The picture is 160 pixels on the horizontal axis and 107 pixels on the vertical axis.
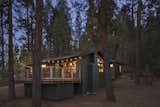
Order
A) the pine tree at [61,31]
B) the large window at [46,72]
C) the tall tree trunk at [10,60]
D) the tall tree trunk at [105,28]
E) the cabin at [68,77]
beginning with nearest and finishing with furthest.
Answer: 1. the tall tree trunk at [105,28]
2. the tall tree trunk at [10,60]
3. the cabin at [68,77]
4. the large window at [46,72]
5. the pine tree at [61,31]

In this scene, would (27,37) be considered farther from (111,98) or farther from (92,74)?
(111,98)

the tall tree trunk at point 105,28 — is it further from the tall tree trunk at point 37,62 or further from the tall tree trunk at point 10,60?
the tall tree trunk at point 10,60

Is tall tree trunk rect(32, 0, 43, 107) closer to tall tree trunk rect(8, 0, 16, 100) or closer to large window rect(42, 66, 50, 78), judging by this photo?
tall tree trunk rect(8, 0, 16, 100)

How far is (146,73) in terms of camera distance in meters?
30.9

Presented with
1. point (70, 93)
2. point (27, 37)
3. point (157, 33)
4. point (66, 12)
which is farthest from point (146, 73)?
point (66, 12)

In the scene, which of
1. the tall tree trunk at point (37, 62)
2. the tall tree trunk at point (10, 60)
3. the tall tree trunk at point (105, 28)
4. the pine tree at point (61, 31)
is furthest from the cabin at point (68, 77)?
the pine tree at point (61, 31)

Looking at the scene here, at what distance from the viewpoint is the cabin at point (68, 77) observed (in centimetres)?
2345

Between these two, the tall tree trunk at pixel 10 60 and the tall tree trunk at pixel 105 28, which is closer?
the tall tree trunk at pixel 105 28

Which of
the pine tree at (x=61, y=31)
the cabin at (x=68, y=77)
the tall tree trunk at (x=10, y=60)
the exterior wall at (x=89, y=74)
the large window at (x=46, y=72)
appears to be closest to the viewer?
the tall tree trunk at (x=10, y=60)

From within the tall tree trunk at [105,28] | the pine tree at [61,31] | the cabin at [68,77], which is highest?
the pine tree at [61,31]

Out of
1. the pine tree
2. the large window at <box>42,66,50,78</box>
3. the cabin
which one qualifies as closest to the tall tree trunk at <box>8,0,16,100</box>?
→ the cabin

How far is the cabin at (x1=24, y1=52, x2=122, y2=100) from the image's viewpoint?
23453 millimetres

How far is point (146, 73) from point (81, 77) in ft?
26.7

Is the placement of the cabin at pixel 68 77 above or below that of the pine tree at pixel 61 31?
below
